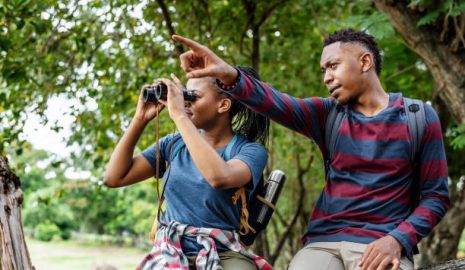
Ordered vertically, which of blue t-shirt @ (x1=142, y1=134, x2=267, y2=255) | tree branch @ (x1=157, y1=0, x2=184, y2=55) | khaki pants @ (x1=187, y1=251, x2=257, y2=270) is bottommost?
khaki pants @ (x1=187, y1=251, x2=257, y2=270)

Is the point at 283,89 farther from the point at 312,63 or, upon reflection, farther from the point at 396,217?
the point at 396,217

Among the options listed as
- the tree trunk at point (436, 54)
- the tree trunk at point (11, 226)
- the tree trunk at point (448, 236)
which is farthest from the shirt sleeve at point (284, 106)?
the tree trunk at point (448, 236)

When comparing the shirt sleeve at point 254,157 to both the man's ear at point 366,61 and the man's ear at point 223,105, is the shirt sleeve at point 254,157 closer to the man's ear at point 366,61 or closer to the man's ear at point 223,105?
the man's ear at point 223,105

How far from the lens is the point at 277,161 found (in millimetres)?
11367

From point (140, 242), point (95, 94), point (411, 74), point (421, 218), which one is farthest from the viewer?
point (140, 242)

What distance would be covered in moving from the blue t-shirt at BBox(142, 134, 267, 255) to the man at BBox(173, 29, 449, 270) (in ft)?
0.68

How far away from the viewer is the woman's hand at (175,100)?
263 centimetres

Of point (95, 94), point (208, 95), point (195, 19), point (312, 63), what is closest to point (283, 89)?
point (312, 63)

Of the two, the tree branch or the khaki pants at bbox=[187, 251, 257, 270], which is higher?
the tree branch

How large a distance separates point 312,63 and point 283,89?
25.3 inches

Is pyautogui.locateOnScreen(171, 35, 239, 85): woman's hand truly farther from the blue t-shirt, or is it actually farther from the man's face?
the man's face

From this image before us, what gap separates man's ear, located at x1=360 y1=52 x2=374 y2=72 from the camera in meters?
2.91

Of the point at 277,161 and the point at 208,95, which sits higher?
the point at 208,95

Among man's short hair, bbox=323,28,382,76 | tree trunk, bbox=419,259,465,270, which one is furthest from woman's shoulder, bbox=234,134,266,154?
tree trunk, bbox=419,259,465,270
